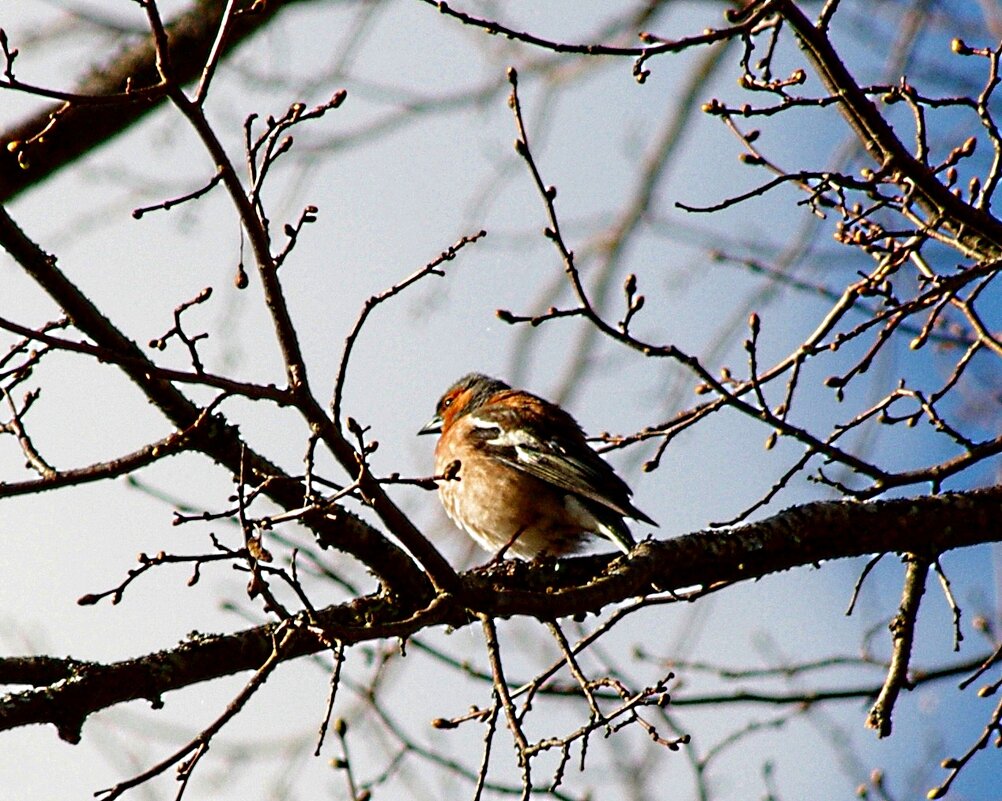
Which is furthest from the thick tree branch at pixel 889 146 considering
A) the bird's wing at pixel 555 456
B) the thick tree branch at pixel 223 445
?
the bird's wing at pixel 555 456

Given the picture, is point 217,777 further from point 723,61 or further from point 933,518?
point 723,61

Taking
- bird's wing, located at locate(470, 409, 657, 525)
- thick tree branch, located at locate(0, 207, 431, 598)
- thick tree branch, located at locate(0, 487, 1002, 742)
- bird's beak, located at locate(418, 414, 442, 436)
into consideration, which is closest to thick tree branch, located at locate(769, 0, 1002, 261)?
thick tree branch, located at locate(0, 487, 1002, 742)

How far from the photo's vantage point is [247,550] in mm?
2863

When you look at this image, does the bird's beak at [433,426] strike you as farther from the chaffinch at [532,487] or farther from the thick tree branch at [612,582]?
the thick tree branch at [612,582]

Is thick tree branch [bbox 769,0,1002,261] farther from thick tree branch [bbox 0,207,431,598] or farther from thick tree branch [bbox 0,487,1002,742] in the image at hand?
thick tree branch [bbox 0,207,431,598]

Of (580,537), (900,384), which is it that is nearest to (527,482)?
(580,537)

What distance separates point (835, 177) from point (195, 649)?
2.51 meters

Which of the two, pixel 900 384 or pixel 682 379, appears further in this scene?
pixel 682 379

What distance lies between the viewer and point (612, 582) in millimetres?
3756

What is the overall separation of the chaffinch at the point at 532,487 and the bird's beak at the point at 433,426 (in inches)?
45.8

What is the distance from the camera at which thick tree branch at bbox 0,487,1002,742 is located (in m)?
3.52

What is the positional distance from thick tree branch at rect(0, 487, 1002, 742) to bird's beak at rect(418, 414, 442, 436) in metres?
4.27

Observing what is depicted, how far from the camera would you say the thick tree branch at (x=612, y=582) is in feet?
11.5

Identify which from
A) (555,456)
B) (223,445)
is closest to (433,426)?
(555,456)
